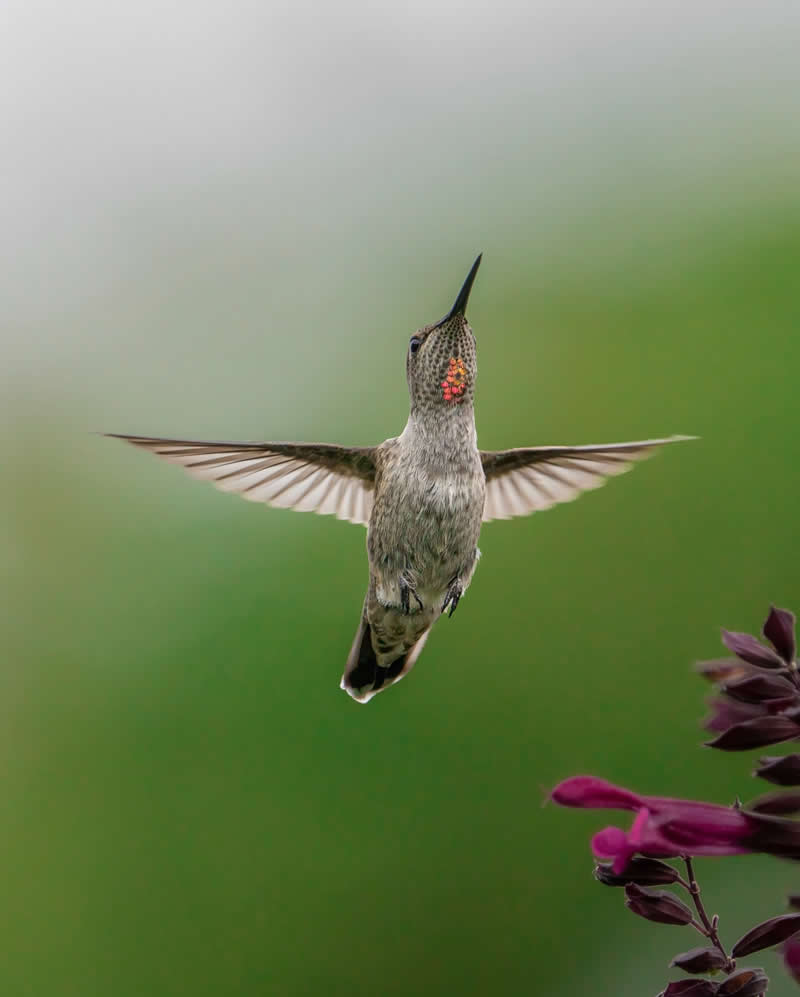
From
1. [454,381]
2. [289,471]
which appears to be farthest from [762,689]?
[289,471]

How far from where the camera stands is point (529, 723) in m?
5.04

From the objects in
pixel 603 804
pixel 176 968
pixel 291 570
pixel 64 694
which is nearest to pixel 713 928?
pixel 603 804

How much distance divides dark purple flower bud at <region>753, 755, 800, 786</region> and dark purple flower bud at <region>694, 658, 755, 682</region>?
0.17m

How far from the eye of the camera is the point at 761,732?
1.45 m

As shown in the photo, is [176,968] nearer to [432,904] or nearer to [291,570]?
[432,904]

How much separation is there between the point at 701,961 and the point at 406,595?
4.90 ft

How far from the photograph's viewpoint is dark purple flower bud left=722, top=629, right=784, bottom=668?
154 centimetres

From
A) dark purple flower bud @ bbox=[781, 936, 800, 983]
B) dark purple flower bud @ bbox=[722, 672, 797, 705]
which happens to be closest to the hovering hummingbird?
dark purple flower bud @ bbox=[722, 672, 797, 705]

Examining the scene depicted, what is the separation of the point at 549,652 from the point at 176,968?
2.36m

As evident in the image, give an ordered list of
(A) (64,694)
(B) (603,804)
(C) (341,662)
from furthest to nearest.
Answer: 1. (A) (64,694)
2. (C) (341,662)
3. (B) (603,804)

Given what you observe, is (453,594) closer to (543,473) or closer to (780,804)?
(543,473)

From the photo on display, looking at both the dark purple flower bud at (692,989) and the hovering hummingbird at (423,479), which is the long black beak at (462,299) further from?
the dark purple flower bud at (692,989)

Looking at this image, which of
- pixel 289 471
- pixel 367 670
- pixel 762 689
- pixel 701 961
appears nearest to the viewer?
pixel 762 689

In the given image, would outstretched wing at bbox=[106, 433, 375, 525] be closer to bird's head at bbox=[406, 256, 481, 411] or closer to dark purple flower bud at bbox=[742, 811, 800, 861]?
bird's head at bbox=[406, 256, 481, 411]
